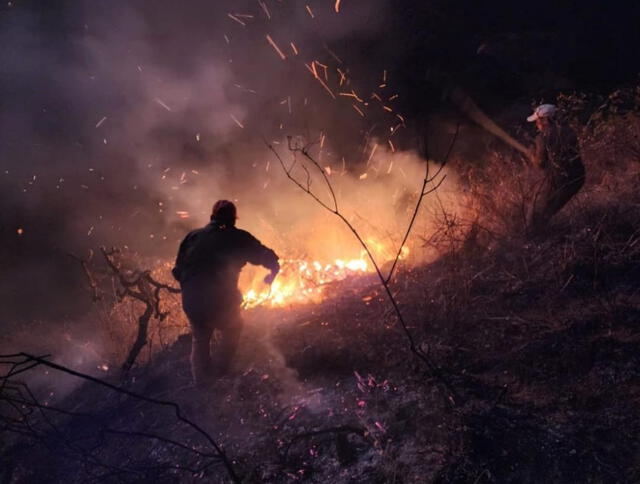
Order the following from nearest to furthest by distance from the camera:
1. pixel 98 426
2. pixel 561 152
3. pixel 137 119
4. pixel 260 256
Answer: pixel 98 426, pixel 260 256, pixel 561 152, pixel 137 119

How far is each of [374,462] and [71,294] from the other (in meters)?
12.0

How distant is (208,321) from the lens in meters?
4.69

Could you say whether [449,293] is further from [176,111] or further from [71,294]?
[71,294]

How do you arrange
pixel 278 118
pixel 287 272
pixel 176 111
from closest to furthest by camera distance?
pixel 287 272, pixel 176 111, pixel 278 118

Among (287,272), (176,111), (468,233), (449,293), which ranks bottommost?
(449,293)

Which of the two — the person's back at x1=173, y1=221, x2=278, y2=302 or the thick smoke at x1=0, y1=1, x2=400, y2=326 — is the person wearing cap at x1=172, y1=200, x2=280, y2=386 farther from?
the thick smoke at x1=0, y1=1, x2=400, y2=326

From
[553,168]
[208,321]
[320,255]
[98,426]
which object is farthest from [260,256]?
[320,255]

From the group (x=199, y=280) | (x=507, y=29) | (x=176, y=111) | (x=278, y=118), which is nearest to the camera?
(x=199, y=280)

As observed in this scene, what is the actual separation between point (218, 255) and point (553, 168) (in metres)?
4.16

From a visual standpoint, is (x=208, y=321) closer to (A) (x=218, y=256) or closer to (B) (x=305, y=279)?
(A) (x=218, y=256)

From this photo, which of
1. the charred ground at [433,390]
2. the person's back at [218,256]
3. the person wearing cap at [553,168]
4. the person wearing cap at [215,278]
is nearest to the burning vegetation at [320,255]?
the charred ground at [433,390]

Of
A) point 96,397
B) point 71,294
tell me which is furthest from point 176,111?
point 96,397

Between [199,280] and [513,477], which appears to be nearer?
[513,477]

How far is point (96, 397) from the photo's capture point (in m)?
5.63
